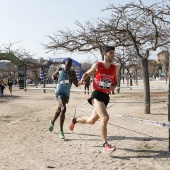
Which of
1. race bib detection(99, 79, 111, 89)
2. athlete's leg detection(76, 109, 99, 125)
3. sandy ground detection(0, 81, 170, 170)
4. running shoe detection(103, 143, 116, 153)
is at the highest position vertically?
race bib detection(99, 79, 111, 89)

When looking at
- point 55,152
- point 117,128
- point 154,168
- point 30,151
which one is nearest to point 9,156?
point 30,151

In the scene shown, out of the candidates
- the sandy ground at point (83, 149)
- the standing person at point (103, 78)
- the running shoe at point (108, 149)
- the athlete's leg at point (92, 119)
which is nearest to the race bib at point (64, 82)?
the athlete's leg at point (92, 119)

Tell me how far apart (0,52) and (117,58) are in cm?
1074

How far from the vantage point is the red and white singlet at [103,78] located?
5590 millimetres

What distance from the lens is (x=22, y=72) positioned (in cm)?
3456

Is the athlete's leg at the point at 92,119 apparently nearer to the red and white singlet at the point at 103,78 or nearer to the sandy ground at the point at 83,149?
the sandy ground at the point at 83,149

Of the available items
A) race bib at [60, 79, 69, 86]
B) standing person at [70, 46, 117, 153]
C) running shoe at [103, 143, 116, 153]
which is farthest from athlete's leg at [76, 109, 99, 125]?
race bib at [60, 79, 69, 86]

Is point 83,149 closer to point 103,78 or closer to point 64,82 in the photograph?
point 103,78

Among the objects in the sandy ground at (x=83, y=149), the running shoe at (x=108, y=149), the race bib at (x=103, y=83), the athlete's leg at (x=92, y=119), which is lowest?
the sandy ground at (x=83, y=149)

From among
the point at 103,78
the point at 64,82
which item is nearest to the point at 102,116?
the point at 103,78

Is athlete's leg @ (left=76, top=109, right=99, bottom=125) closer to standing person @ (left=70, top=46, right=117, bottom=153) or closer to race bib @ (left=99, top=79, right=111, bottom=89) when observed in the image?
standing person @ (left=70, top=46, right=117, bottom=153)

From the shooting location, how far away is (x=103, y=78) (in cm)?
559

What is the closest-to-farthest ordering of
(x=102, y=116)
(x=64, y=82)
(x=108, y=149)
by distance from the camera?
(x=108, y=149), (x=102, y=116), (x=64, y=82)

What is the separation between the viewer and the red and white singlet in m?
5.59
